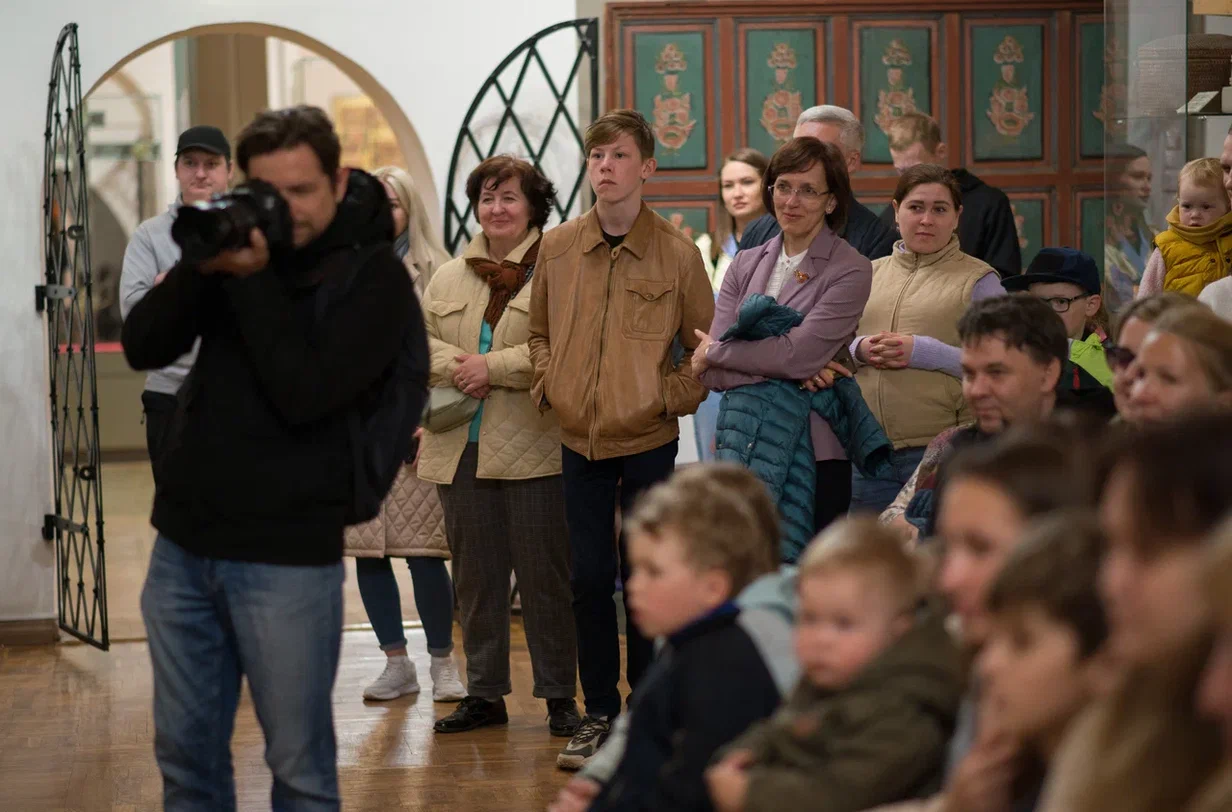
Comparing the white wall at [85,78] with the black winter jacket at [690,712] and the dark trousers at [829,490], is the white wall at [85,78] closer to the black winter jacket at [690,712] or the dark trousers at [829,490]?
the dark trousers at [829,490]

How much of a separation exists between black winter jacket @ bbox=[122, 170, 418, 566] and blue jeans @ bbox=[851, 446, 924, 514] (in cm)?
163

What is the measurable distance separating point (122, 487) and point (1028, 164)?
20.3 feet

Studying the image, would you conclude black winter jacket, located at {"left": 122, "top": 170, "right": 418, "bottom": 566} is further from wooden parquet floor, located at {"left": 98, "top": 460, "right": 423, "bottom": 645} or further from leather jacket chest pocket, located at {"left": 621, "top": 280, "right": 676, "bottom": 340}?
wooden parquet floor, located at {"left": 98, "top": 460, "right": 423, "bottom": 645}

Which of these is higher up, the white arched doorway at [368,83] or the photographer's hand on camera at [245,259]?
the white arched doorway at [368,83]

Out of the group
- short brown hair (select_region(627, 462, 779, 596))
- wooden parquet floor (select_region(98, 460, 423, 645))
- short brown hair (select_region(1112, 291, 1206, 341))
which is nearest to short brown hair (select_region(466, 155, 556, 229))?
wooden parquet floor (select_region(98, 460, 423, 645))

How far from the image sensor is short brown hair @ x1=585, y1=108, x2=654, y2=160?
3867 millimetres

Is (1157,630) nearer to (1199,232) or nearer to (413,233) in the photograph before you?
(1199,232)

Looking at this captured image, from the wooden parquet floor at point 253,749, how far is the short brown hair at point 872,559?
1.93 metres

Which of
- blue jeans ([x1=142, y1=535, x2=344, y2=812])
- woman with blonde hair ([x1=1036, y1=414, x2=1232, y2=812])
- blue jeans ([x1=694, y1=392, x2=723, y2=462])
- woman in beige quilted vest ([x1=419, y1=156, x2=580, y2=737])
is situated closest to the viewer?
woman with blonde hair ([x1=1036, y1=414, x2=1232, y2=812])

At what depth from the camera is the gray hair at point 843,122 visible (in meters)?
4.32

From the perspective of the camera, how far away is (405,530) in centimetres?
454

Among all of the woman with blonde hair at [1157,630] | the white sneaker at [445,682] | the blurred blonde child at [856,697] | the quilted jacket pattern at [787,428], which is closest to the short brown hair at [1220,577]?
the woman with blonde hair at [1157,630]

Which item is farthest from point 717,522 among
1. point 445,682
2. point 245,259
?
point 445,682

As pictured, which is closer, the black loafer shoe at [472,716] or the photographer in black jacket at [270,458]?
the photographer in black jacket at [270,458]
